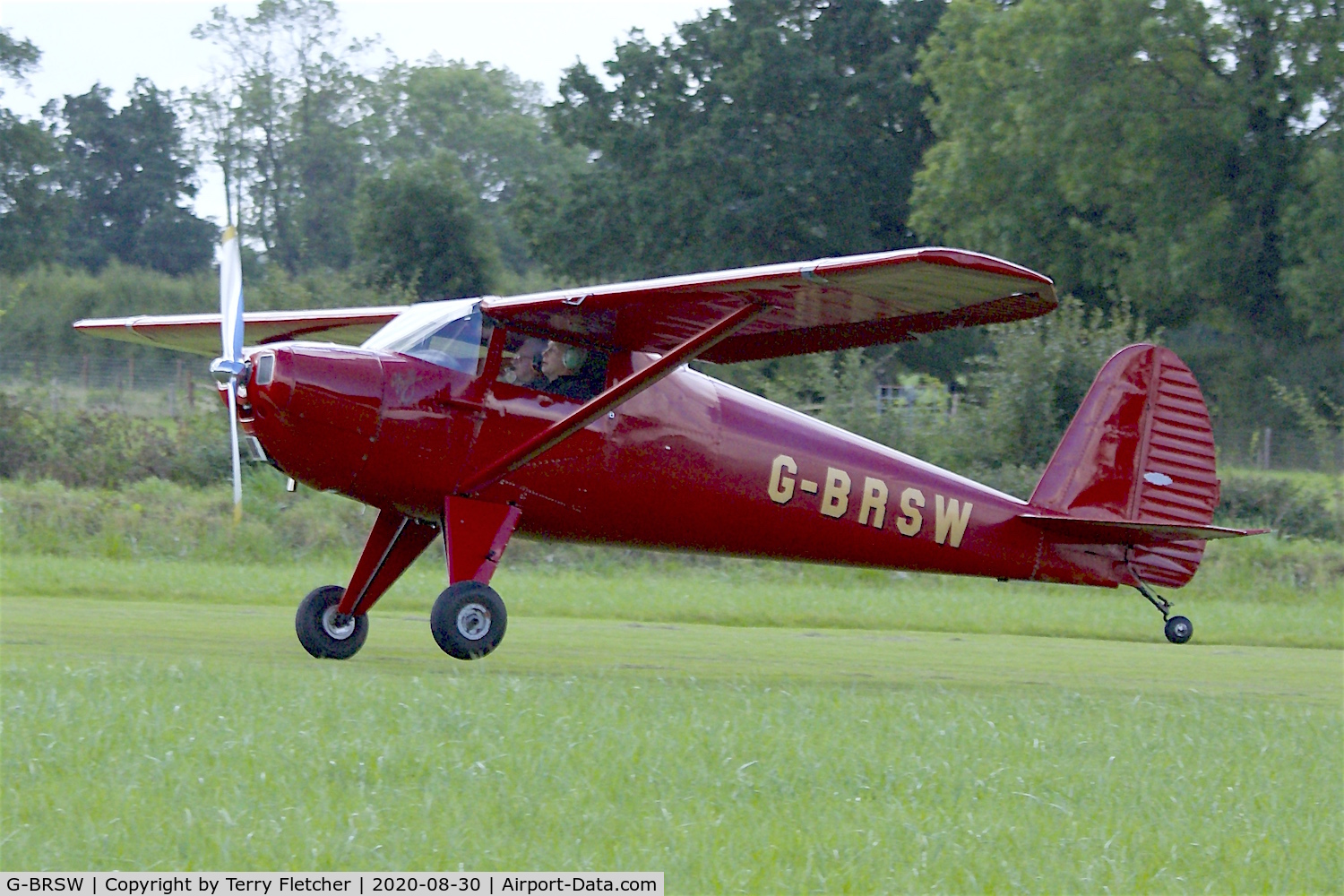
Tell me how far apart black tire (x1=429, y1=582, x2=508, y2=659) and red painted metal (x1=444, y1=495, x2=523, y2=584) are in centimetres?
15

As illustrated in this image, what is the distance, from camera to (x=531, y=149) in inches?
3182

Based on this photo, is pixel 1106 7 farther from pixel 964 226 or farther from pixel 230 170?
Answer: pixel 230 170

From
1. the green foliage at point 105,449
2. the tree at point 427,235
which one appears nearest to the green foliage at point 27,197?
the tree at point 427,235

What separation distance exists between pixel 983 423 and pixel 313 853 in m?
20.3

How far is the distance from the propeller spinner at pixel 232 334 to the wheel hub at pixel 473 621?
147cm

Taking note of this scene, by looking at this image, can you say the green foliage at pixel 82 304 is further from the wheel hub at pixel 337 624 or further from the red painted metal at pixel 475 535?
the red painted metal at pixel 475 535

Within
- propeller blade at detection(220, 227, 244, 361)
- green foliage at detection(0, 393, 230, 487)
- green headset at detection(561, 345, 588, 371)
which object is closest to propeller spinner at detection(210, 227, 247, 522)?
propeller blade at detection(220, 227, 244, 361)

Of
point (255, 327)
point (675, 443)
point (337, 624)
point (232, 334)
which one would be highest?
point (255, 327)

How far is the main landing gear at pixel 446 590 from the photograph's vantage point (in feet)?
30.5

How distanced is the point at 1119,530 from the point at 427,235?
123ft

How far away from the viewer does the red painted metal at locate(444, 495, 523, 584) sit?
376 inches

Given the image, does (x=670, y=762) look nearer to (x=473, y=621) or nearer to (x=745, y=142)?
(x=473, y=621)

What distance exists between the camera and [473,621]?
30.7 ft

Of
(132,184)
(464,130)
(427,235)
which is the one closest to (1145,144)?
(427,235)
